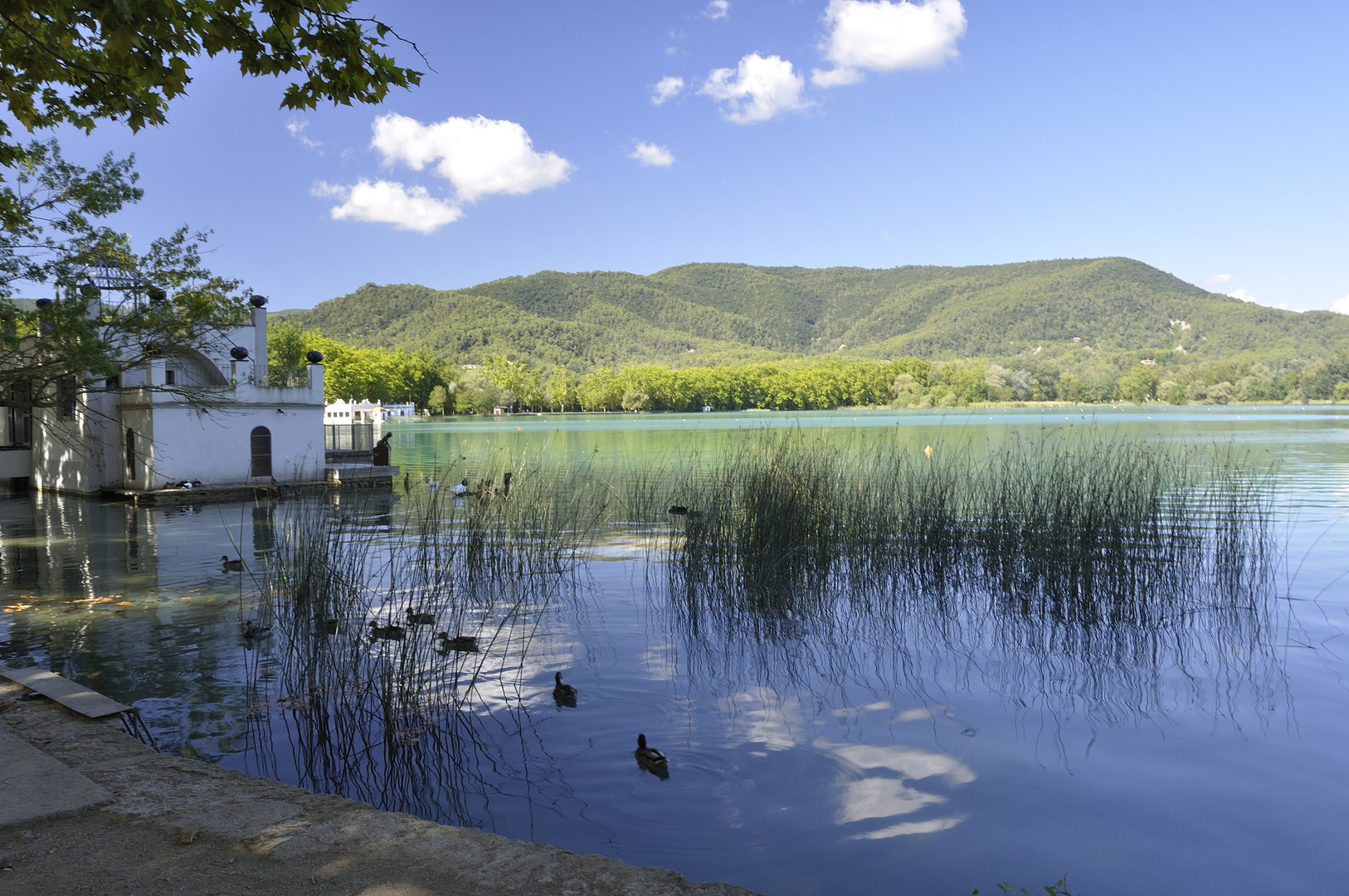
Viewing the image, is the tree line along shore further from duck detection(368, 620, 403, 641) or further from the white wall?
duck detection(368, 620, 403, 641)

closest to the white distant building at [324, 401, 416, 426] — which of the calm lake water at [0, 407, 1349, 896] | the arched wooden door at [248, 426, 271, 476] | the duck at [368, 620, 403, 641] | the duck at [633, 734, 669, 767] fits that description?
the arched wooden door at [248, 426, 271, 476]

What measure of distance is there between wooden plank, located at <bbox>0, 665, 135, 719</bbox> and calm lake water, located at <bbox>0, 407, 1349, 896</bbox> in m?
0.37

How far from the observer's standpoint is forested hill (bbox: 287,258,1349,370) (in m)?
121

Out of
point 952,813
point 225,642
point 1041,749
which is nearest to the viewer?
point 952,813

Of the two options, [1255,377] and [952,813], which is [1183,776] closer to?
[952,813]

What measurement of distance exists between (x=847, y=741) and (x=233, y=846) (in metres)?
2.84

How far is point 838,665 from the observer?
5.61 meters

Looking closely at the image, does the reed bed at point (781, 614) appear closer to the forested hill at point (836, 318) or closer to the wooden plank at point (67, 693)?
the wooden plank at point (67, 693)

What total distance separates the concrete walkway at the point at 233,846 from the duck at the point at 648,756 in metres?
1.21

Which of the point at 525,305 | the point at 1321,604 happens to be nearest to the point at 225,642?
the point at 1321,604

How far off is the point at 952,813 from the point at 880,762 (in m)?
0.52

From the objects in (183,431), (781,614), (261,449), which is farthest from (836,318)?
(781,614)

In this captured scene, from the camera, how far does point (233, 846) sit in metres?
2.64

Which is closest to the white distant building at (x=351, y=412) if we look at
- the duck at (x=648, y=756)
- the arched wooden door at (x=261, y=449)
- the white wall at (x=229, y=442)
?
the white wall at (x=229, y=442)
